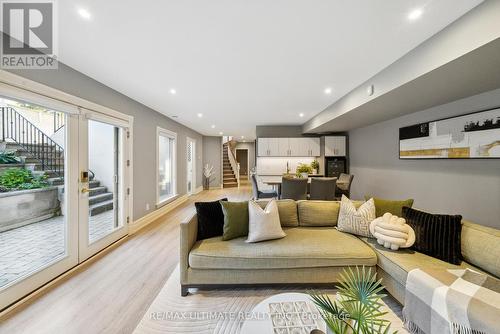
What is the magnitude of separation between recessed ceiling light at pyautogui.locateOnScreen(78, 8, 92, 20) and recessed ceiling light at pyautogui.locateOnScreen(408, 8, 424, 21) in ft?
8.60

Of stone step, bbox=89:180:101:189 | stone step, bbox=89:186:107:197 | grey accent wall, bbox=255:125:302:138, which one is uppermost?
grey accent wall, bbox=255:125:302:138

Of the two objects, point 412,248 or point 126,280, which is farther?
point 126,280

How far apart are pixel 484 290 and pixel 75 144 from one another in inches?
166

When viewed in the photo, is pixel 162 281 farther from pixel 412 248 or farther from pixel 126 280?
pixel 412 248

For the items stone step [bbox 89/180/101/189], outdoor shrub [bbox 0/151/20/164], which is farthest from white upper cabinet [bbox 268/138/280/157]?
outdoor shrub [bbox 0/151/20/164]

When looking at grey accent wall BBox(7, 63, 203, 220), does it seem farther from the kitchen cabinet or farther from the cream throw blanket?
the cream throw blanket

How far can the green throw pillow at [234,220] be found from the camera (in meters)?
2.37

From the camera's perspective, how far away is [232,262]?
207 cm

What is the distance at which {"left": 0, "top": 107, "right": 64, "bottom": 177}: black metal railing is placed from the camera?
6.60 feet

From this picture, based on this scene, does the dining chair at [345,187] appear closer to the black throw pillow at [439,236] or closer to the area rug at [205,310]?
the black throw pillow at [439,236]

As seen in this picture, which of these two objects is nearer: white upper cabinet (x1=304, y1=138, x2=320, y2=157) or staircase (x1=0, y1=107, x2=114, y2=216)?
staircase (x1=0, y1=107, x2=114, y2=216)

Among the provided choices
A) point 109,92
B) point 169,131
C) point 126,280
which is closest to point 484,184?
point 126,280

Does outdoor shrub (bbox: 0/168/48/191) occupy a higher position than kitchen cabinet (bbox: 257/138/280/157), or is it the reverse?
kitchen cabinet (bbox: 257/138/280/157)

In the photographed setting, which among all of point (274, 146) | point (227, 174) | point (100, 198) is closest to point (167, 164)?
point (100, 198)
